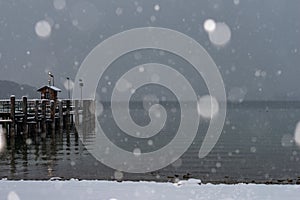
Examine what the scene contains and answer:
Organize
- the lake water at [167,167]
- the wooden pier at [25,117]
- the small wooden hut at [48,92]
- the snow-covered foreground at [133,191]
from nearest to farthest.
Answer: the snow-covered foreground at [133,191] → the lake water at [167,167] → the wooden pier at [25,117] → the small wooden hut at [48,92]

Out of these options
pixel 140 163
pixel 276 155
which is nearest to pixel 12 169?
pixel 140 163

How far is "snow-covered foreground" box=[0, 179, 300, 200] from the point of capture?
8766 millimetres

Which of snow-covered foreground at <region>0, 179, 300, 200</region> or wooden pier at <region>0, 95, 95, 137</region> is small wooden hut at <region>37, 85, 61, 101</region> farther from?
snow-covered foreground at <region>0, 179, 300, 200</region>

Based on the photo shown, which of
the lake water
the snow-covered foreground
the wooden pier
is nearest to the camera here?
the snow-covered foreground

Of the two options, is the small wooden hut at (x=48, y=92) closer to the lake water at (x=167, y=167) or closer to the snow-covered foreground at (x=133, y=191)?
the lake water at (x=167, y=167)

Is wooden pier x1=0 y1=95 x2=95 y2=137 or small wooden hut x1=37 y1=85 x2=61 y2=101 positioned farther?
small wooden hut x1=37 y1=85 x2=61 y2=101

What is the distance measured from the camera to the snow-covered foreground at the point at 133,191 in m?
8.77

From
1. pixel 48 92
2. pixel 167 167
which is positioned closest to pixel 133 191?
pixel 167 167

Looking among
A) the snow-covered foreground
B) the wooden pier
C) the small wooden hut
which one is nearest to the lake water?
the wooden pier

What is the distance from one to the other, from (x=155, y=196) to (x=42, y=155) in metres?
15.1

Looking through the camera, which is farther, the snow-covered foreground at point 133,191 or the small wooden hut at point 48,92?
the small wooden hut at point 48,92

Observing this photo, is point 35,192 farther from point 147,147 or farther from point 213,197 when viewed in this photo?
point 147,147

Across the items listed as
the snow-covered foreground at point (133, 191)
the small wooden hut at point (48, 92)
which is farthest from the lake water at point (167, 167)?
the small wooden hut at point (48, 92)

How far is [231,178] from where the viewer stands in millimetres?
17250
